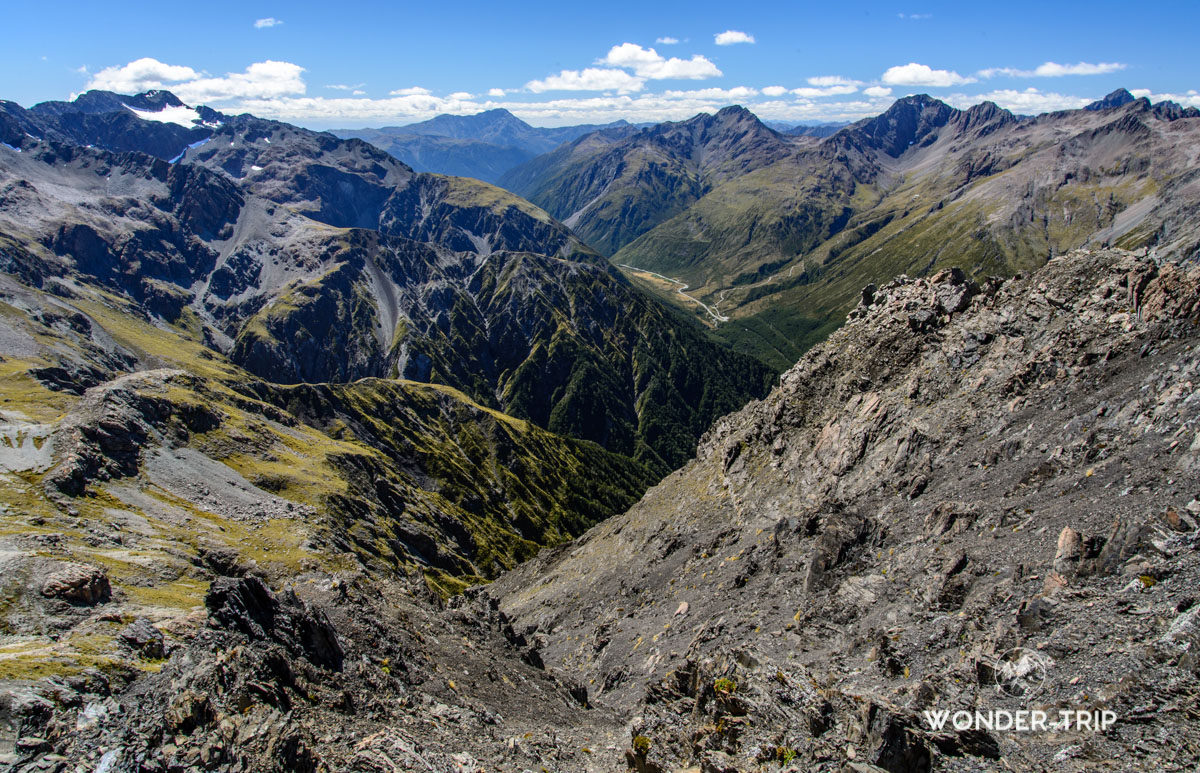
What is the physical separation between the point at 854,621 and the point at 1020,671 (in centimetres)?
1486

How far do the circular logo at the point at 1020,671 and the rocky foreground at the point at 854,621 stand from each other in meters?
0.13

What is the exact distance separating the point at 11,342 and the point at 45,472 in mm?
160000

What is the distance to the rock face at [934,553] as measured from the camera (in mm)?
24812

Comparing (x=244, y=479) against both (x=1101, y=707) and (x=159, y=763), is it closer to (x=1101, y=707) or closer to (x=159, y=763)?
(x=159, y=763)

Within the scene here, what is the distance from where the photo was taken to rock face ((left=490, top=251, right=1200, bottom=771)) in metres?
24.8

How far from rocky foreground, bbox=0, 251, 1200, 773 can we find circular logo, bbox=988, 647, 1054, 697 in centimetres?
13

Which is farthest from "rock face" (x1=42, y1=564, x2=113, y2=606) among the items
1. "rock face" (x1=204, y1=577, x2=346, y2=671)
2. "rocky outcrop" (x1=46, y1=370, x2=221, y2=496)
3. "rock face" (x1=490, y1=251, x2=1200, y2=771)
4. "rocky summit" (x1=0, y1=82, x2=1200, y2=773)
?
"rocky outcrop" (x1=46, y1=370, x2=221, y2=496)

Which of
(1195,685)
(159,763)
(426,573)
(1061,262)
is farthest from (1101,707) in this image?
(426,573)

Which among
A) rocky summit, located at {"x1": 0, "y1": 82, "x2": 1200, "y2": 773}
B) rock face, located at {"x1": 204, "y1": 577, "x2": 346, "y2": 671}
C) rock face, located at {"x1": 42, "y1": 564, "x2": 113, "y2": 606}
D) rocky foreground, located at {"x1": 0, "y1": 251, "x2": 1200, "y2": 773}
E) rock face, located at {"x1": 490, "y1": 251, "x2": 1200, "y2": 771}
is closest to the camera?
rocky foreground, located at {"x1": 0, "y1": 251, "x2": 1200, "y2": 773}

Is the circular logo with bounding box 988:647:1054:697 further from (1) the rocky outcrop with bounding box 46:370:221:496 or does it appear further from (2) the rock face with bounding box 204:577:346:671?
(1) the rocky outcrop with bounding box 46:370:221:496

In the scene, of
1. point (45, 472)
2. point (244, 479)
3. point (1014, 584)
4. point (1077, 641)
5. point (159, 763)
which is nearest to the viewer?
point (159, 763)

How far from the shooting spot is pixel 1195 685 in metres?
21.2

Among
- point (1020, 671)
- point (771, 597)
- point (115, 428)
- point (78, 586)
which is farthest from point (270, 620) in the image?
point (115, 428)

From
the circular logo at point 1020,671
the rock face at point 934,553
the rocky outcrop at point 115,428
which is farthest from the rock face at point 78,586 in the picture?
the circular logo at point 1020,671
